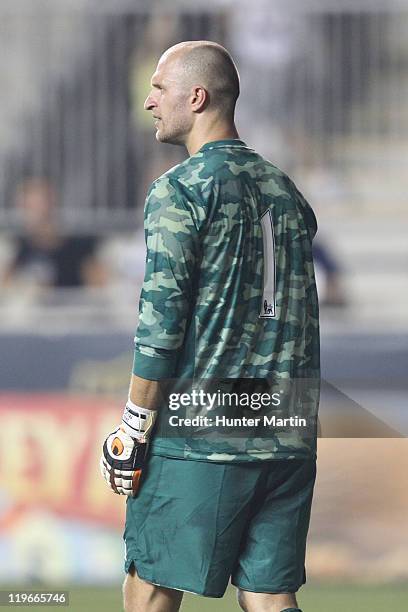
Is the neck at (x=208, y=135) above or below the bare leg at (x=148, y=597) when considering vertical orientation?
above

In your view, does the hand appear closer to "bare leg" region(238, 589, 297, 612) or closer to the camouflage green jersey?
→ the camouflage green jersey

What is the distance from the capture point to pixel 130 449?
340 cm

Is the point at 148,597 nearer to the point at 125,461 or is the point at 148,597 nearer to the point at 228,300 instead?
the point at 125,461

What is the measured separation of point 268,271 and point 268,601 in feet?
2.78

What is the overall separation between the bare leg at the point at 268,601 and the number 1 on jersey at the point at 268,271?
0.72m

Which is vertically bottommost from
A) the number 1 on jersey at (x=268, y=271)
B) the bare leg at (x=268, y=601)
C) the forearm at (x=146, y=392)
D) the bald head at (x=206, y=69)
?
the bare leg at (x=268, y=601)

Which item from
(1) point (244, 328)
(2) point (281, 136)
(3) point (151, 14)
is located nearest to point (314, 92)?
(2) point (281, 136)

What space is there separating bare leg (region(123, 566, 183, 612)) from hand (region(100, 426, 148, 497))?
23 centimetres

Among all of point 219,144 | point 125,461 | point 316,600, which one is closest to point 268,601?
point 125,461

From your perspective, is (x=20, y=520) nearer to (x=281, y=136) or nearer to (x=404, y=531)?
(x=404, y=531)

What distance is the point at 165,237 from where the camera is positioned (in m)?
3.27

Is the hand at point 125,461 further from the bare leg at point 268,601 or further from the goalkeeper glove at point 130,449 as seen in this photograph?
the bare leg at point 268,601

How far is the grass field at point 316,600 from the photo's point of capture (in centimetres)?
527

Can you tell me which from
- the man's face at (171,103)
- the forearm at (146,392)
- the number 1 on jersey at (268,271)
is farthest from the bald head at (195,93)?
the forearm at (146,392)
